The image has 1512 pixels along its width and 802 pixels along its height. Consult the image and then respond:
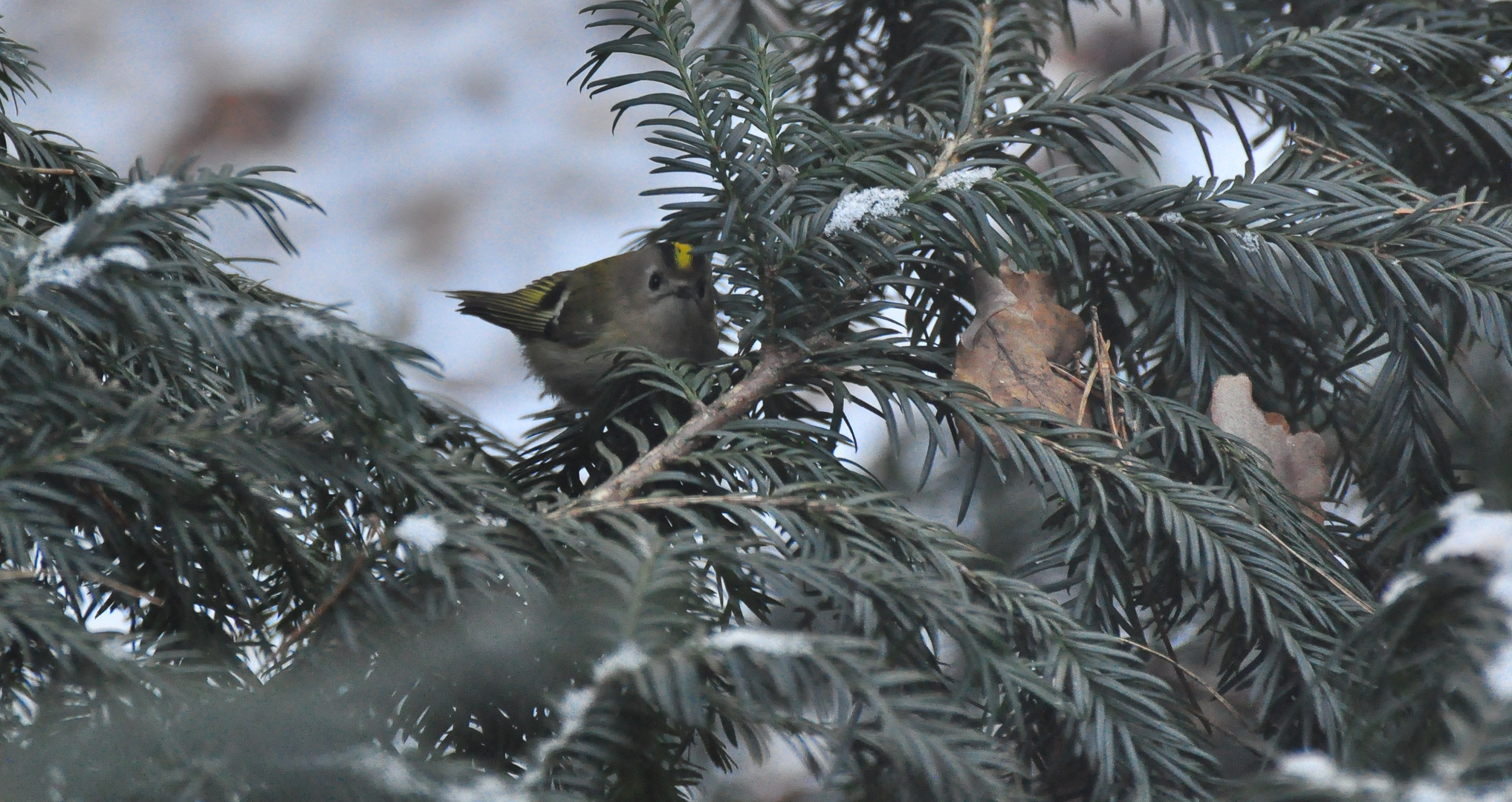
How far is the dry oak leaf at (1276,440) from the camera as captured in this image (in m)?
0.85

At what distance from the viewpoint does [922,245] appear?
868mm

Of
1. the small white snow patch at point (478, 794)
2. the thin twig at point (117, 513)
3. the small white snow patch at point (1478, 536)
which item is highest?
the thin twig at point (117, 513)

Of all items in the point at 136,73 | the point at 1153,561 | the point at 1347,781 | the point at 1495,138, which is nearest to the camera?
the point at 1347,781

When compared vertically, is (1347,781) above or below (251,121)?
below

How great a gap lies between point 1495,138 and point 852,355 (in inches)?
25.1

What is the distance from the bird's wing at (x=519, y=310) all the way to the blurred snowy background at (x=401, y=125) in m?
0.17

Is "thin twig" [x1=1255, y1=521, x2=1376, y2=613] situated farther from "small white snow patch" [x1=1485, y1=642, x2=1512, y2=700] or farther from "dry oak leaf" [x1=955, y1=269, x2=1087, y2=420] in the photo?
"small white snow patch" [x1=1485, y1=642, x2=1512, y2=700]

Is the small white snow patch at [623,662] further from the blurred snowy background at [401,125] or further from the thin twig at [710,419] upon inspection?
the blurred snowy background at [401,125]

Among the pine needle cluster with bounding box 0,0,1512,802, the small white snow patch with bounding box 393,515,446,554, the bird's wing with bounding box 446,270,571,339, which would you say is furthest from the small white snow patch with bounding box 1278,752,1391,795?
the bird's wing with bounding box 446,270,571,339

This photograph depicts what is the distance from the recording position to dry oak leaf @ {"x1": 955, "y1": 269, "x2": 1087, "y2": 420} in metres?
0.85

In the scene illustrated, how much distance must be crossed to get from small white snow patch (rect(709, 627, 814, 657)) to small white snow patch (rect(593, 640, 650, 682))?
3 centimetres

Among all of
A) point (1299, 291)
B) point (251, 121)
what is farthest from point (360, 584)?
point (251, 121)

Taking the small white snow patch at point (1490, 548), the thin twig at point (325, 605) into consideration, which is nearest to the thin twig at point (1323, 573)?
the small white snow patch at point (1490, 548)

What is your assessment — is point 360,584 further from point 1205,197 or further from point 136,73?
point 136,73
